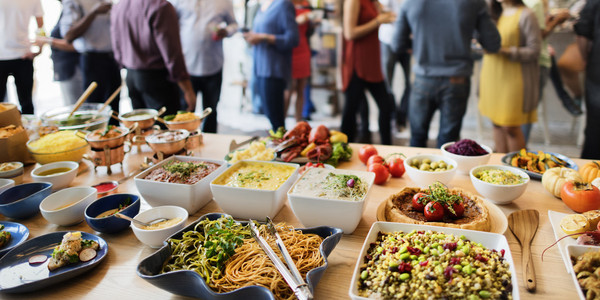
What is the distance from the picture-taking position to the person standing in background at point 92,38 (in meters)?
4.15

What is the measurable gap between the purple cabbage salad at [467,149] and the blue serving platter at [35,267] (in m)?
1.61

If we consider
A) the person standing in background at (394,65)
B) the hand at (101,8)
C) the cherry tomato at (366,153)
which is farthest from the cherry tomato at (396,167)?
the person standing in background at (394,65)

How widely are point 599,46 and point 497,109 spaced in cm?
88

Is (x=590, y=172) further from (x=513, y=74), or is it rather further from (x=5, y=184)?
(x=5, y=184)

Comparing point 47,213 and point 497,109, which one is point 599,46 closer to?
point 497,109

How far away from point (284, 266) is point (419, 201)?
597mm

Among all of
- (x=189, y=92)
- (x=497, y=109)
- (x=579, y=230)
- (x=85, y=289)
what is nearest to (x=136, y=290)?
(x=85, y=289)

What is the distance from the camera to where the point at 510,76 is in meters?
3.50

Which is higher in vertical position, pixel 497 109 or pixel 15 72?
pixel 15 72

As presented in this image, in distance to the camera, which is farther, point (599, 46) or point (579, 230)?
point (599, 46)

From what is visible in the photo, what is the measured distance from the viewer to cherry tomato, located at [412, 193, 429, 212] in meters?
1.44

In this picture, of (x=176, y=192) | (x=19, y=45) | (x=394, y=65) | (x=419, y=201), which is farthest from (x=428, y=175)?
(x=394, y=65)

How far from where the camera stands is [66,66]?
4562 mm

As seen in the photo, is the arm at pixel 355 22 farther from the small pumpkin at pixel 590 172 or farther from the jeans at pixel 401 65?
the small pumpkin at pixel 590 172
